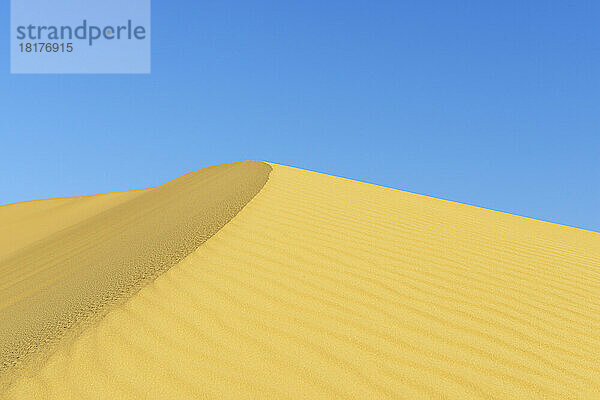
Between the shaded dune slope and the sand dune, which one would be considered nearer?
the sand dune

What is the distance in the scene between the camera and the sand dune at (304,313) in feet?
10.9

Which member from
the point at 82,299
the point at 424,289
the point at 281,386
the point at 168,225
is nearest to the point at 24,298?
the point at 82,299

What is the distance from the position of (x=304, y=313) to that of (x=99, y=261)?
9.75 ft

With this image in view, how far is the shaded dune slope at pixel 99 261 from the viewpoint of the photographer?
12.8 feet

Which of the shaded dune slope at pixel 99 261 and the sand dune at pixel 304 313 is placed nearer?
the sand dune at pixel 304 313

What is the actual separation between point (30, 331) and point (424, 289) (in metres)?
3.50

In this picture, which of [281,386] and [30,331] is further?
[30,331]

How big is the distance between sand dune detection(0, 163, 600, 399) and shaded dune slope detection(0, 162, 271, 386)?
0.03m

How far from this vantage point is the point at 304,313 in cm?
406

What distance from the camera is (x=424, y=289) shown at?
4.75 metres

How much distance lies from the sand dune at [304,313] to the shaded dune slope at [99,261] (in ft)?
0.10

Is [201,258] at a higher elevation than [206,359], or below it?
higher

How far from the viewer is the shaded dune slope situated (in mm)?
3893

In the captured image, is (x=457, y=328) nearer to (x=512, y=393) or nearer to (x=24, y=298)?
(x=512, y=393)
